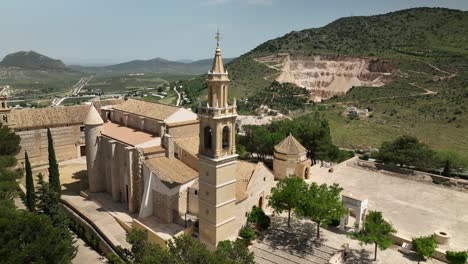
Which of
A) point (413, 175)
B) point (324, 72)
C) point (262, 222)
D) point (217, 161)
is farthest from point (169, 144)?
point (324, 72)

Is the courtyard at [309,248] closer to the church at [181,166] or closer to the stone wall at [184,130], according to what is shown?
the church at [181,166]

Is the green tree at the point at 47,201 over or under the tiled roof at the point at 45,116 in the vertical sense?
under

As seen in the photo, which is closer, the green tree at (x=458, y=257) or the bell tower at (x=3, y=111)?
the green tree at (x=458, y=257)

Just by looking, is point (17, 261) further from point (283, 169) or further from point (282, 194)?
point (283, 169)

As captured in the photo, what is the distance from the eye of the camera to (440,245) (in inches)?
949

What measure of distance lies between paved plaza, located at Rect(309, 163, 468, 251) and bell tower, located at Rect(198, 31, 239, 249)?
493 inches

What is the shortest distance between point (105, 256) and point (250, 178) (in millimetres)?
11686

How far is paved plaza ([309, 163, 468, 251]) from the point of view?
86.9 ft

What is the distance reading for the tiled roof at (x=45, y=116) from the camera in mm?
41478

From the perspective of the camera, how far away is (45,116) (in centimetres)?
4341

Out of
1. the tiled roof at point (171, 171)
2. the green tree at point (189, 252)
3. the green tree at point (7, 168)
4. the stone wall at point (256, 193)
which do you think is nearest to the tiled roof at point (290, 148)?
the stone wall at point (256, 193)

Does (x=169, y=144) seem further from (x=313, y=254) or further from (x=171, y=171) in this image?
(x=313, y=254)

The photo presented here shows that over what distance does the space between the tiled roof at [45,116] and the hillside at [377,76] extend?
3934 cm

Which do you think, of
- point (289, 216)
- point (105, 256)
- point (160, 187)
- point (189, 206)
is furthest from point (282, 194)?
point (105, 256)
